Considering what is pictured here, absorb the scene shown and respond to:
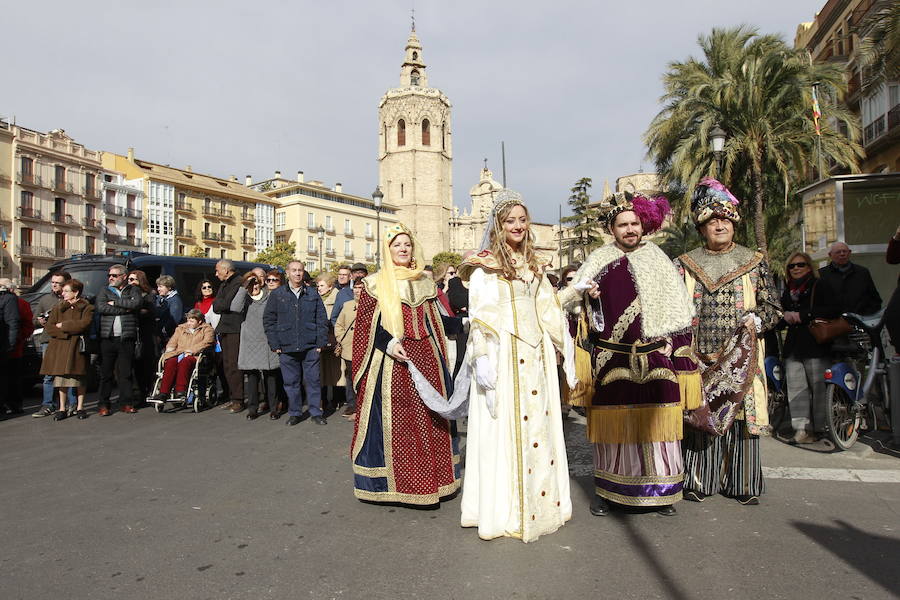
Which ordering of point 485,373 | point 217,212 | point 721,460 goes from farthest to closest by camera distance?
point 217,212 < point 721,460 < point 485,373

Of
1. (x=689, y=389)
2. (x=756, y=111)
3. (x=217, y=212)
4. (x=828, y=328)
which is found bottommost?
(x=689, y=389)

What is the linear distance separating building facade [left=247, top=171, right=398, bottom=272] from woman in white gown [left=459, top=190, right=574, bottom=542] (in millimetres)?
68806

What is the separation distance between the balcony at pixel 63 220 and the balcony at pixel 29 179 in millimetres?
2648

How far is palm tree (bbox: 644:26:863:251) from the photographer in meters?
18.0

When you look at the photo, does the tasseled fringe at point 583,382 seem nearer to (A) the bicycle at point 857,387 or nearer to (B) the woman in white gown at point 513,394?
(B) the woman in white gown at point 513,394

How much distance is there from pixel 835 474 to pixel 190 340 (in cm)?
795

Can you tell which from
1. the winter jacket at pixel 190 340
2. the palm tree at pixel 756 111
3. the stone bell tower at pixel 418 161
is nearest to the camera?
the winter jacket at pixel 190 340

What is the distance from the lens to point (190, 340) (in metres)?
8.91

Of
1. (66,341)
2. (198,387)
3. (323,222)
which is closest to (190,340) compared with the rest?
(198,387)

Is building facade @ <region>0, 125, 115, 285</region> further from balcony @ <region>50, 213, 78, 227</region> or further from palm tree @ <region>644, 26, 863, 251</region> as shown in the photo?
palm tree @ <region>644, 26, 863, 251</region>

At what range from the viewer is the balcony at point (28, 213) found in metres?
46.0

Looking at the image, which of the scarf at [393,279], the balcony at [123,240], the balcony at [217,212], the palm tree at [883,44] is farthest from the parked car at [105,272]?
the balcony at [217,212]

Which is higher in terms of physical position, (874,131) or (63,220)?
(63,220)

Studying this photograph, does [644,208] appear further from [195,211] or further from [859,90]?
[195,211]
